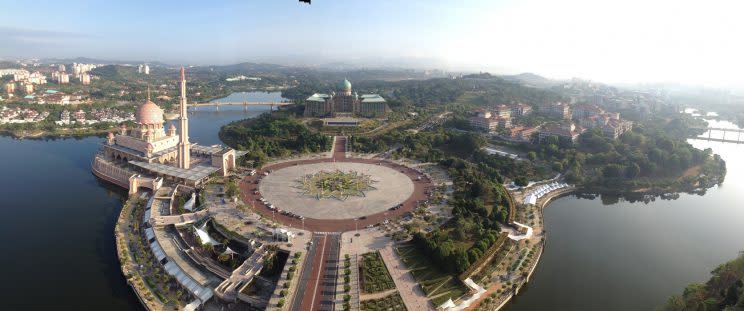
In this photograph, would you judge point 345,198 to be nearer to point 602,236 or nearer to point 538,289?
point 538,289

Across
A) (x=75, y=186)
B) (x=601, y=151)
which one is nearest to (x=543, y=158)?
(x=601, y=151)

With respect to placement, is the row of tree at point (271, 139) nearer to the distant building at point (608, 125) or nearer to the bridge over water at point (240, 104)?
the bridge over water at point (240, 104)

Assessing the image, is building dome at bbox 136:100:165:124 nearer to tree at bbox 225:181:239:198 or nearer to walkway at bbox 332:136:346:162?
tree at bbox 225:181:239:198

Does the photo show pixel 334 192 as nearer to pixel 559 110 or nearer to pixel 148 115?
pixel 148 115

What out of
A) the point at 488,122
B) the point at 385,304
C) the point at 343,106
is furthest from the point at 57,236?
the point at 488,122

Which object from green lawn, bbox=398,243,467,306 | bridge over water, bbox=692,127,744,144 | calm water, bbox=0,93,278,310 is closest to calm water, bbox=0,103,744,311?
calm water, bbox=0,93,278,310
